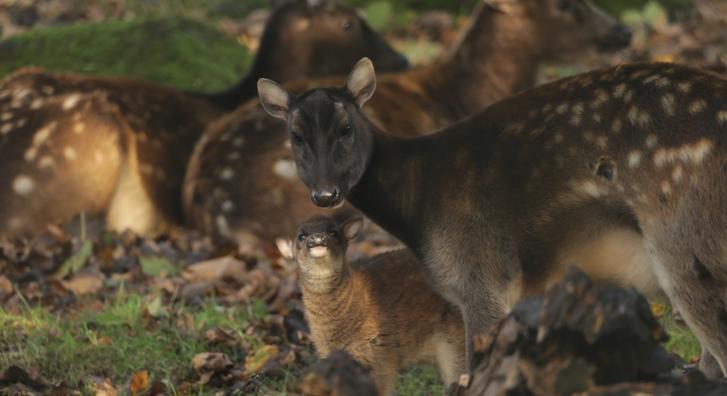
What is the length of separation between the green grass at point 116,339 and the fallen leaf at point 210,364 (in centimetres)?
8

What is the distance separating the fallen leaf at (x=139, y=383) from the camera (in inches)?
255

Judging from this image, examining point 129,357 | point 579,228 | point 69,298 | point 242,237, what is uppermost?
point 579,228

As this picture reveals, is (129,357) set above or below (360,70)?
below

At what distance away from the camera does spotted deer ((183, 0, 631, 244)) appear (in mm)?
9875

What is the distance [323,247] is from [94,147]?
4.13 metres

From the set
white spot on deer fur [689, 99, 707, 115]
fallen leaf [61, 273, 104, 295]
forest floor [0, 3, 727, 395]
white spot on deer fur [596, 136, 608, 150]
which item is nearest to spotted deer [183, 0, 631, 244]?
forest floor [0, 3, 727, 395]

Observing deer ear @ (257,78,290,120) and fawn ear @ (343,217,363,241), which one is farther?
deer ear @ (257,78,290,120)

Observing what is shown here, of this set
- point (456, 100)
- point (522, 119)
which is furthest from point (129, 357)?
point (456, 100)

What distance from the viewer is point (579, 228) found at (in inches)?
235

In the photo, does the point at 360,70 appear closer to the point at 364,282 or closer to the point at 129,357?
the point at 364,282

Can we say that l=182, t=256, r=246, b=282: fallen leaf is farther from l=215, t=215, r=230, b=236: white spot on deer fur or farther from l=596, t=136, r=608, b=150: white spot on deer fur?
l=596, t=136, r=608, b=150: white spot on deer fur

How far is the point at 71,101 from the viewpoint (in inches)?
401

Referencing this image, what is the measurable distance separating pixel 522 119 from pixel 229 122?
14.3ft

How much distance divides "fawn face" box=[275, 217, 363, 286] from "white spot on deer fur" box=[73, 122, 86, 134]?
399 cm
